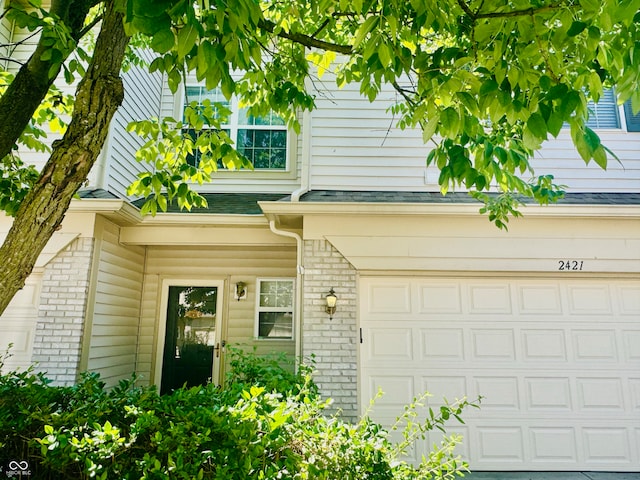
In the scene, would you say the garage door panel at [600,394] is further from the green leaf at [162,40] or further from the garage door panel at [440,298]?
the green leaf at [162,40]

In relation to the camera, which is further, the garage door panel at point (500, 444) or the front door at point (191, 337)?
the front door at point (191, 337)

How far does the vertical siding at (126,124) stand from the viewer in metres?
5.59

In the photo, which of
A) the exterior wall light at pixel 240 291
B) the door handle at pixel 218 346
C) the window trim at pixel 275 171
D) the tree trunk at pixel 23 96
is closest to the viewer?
the tree trunk at pixel 23 96

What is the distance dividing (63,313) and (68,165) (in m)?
3.05

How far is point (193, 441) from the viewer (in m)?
2.09

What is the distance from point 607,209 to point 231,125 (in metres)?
5.84

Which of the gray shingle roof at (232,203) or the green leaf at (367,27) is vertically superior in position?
the gray shingle roof at (232,203)

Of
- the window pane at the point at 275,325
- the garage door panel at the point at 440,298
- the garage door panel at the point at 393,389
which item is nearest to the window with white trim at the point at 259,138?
the window pane at the point at 275,325

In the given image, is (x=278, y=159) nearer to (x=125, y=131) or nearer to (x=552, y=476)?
(x=125, y=131)

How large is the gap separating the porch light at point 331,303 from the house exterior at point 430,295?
5cm

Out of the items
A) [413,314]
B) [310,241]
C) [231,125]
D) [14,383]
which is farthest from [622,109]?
[14,383]

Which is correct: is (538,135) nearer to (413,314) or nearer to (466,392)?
(413,314)

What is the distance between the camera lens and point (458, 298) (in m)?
4.89

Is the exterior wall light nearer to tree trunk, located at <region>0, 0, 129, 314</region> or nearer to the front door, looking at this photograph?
the front door
